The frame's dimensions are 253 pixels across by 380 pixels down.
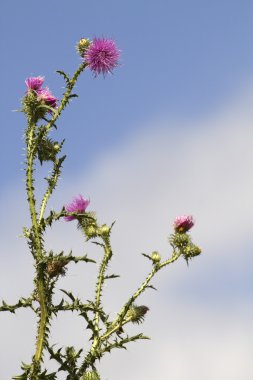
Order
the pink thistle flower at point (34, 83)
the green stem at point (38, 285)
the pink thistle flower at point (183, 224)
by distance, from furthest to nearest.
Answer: the pink thistle flower at point (183, 224)
the pink thistle flower at point (34, 83)
the green stem at point (38, 285)

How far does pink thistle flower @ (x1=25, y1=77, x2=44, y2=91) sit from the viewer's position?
7.43 meters

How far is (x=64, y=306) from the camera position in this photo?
6.41 m

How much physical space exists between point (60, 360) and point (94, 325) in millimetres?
749

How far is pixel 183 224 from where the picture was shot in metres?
9.09

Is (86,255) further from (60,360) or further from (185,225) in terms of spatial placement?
(185,225)

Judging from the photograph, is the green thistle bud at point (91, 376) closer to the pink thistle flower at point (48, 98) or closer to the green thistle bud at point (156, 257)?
the green thistle bud at point (156, 257)

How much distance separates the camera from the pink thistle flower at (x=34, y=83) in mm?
7428

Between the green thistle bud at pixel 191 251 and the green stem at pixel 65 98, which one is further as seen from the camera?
the green thistle bud at pixel 191 251

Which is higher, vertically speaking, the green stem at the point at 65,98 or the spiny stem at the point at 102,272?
the green stem at the point at 65,98

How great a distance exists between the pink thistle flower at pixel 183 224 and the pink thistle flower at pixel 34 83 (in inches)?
115

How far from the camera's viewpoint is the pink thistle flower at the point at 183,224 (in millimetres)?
9094

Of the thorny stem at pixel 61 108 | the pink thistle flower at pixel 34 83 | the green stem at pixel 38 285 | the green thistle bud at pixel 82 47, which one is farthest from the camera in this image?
the green thistle bud at pixel 82 47

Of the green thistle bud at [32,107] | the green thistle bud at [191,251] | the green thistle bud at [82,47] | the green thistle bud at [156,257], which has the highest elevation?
the green thistle bud at [82,47]

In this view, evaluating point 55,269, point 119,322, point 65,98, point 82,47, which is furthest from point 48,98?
point 119,322
